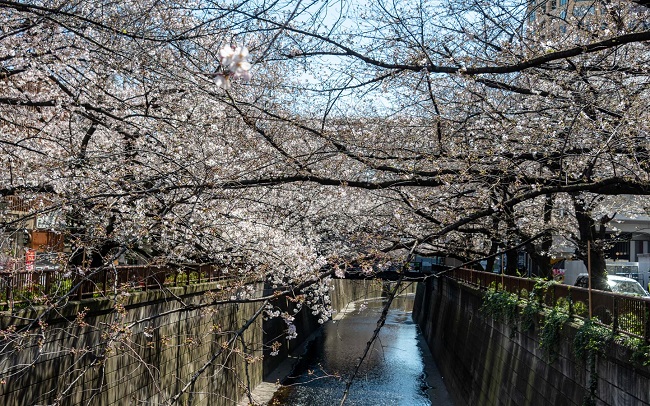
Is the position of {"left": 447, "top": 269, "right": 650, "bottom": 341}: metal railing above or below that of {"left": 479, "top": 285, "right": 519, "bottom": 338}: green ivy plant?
above

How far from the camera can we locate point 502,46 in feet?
27.9

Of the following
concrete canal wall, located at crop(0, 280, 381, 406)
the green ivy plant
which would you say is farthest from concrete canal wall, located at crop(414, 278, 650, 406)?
concrete canal wall, located at crop(0, 280, 381, 406)

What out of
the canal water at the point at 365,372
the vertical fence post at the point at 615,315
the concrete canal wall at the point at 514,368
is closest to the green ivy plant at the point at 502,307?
the concrete canal wall at the point at 514,368

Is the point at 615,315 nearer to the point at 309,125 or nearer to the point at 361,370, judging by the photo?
the point at 309,125

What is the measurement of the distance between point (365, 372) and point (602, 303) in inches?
217

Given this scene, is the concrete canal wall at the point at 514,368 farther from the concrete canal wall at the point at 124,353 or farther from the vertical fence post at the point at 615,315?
the concrete canal wall at the point at 124,353

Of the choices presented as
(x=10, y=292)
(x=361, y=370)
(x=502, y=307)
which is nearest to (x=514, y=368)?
(x=502, y=307)

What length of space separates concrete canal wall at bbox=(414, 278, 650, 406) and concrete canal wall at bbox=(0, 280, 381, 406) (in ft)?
11.3

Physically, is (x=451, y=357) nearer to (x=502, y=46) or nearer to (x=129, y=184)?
(x=502, y=46)

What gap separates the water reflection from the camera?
23156 millimetres

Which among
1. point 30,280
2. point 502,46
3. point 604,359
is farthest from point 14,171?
point 604,359

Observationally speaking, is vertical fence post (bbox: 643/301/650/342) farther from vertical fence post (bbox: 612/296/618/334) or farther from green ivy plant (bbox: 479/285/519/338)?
green ivy plant (bbox: 479/285/519/338)

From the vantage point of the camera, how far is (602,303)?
10227 mm

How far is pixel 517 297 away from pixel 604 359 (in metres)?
6.70
